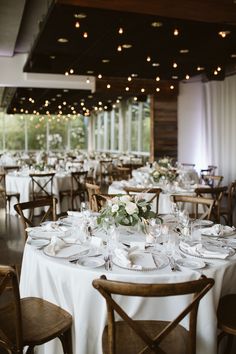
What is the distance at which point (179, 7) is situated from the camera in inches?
219

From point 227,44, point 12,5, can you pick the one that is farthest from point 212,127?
point 12,5

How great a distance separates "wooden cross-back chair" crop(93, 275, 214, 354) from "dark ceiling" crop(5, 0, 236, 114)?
14.2 feet

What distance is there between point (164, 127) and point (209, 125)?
139cm

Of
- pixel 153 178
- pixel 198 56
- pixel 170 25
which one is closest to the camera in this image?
pixel 170 25

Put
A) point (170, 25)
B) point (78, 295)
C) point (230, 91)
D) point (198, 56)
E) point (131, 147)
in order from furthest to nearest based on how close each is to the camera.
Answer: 1. point (131, 147)
2. point (230, 91)
3. point (198, 56)
4. point (170, 25)
5. point (78, 295)

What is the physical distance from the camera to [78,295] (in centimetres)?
240

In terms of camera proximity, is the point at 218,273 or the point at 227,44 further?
the point at 227,44

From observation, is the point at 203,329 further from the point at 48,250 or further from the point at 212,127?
the point at 212,127

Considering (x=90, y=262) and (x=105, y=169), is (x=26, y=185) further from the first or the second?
(x=105, y=169)

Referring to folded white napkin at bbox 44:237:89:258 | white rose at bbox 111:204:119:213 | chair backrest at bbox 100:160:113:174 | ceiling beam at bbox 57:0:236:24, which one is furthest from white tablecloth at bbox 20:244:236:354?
chair backrest at bbox 100:160:113:174

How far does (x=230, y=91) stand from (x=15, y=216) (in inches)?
277

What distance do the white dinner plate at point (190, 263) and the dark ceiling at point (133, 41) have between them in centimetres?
393

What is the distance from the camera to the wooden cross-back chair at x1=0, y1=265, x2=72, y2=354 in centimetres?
216

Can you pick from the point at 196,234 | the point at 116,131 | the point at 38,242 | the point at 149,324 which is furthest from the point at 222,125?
the point at 149,324
